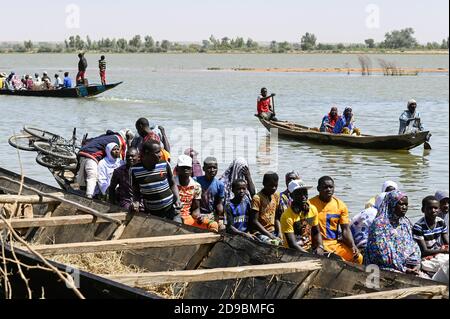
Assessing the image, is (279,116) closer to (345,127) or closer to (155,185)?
(345,127)

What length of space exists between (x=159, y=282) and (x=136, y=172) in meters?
2.03

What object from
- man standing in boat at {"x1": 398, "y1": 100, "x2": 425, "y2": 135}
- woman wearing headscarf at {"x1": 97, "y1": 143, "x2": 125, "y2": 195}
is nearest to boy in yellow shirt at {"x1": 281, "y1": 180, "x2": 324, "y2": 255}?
woman wearing headscarf at {"x1": 97, "y1": 143, "x2": 125, "y2": 195}

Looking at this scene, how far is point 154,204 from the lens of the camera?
7605 mm

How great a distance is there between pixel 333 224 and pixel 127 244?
189 centimetres

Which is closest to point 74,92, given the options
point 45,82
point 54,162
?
point 45,82

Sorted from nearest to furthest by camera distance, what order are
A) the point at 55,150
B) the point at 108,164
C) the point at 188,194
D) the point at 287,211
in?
the point at 287,211 < the point at 188,194 < the point at 108,164 < the point at 55,150

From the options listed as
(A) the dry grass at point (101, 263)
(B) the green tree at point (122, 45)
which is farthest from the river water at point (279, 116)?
(B) the green tree at point (122, 45)

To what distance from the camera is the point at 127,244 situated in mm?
6496

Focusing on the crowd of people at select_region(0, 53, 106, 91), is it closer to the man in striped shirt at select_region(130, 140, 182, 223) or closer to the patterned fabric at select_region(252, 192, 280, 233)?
the man in striped shirt at select_region(130, 140, 182, 223)

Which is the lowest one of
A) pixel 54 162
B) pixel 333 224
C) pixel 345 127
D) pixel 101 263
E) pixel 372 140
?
pixel 372 140

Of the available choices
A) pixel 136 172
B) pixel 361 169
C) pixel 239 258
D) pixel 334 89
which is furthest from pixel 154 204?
pixel 334 89

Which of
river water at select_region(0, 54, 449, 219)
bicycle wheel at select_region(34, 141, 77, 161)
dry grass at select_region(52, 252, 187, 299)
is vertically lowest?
river water at select_region(0, 54, 449, 219)

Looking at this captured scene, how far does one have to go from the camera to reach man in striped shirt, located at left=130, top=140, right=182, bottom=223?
23.9ft

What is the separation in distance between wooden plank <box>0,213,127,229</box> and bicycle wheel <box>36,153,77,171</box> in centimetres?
389
